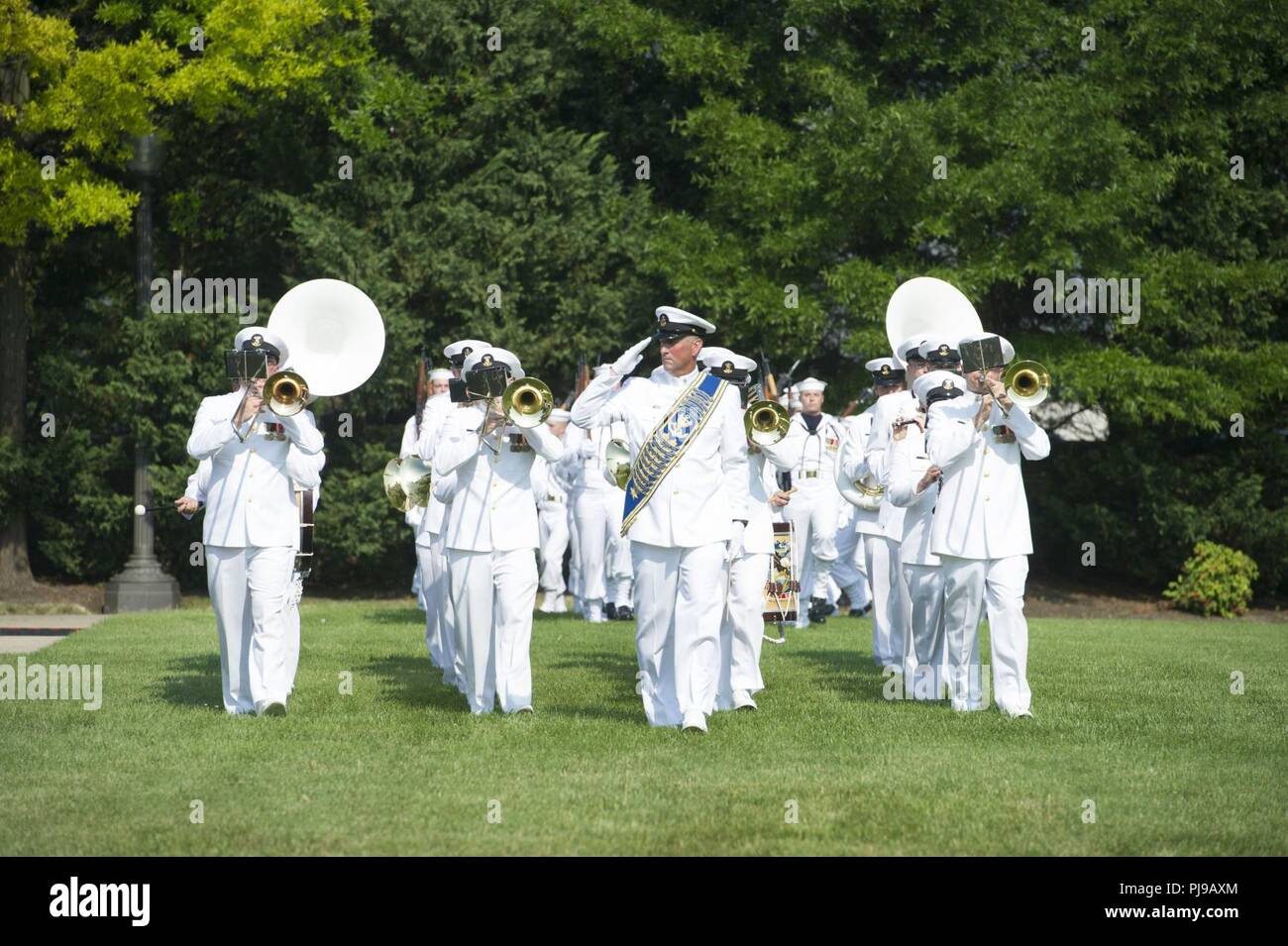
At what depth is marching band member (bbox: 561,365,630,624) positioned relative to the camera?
18531 millimetres

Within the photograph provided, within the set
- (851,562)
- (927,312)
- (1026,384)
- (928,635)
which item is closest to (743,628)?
(928,635)

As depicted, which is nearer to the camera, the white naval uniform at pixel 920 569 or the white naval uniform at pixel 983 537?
the white naval uniform at pixel 983 537

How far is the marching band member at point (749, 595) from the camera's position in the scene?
11.2 m

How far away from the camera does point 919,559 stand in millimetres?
11930

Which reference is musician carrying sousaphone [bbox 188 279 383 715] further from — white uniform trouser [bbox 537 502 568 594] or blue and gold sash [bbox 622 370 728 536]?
white uniform trouser [bbox 537 502 568 594]

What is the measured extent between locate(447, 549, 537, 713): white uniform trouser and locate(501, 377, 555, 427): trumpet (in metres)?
0.93

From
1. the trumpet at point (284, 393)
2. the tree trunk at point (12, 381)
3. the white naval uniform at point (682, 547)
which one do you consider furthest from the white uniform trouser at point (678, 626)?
the tree trunk at point (12, 381)

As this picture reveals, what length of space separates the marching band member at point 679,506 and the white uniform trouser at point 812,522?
7168mm

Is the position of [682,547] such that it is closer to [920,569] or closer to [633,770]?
[633,770]

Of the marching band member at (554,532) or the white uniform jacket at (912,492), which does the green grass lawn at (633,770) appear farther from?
the marching band member at (554,532)

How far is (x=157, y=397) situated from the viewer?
830 inches

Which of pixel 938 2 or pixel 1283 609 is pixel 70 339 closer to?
pixel 938 2

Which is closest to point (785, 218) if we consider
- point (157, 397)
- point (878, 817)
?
point (157, 397)

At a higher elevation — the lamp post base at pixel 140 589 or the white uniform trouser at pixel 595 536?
the white uniform trouser at pixel 595 536
